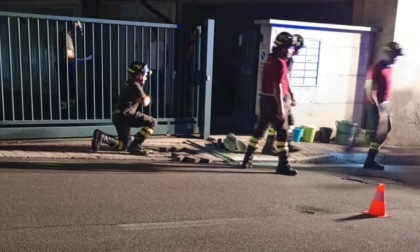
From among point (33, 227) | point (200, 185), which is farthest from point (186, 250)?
point (200, 185)

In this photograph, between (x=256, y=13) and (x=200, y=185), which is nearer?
(x=200, y=185)

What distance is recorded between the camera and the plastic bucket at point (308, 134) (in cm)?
984

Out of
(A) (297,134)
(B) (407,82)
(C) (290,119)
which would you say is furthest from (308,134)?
(B) (407,82)

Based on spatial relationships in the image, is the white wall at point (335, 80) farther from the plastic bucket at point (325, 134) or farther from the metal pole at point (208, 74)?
the metal pole at point (208, 74)

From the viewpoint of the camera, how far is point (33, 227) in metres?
4.70

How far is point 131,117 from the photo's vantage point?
26.5ft

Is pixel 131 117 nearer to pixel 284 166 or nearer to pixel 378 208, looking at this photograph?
pixel 284 166

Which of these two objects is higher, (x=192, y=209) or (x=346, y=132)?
(x=346, y=132)

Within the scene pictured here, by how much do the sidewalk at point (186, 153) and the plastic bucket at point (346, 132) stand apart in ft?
0.58

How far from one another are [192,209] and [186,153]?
121 inches

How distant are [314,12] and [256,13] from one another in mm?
1700

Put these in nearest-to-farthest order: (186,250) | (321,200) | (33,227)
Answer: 1. (186,250)
2. (33,227)
3. (321,200)

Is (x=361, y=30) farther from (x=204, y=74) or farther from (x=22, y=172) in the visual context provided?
(x=22, y=172)

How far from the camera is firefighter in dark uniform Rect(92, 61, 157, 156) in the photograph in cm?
796
